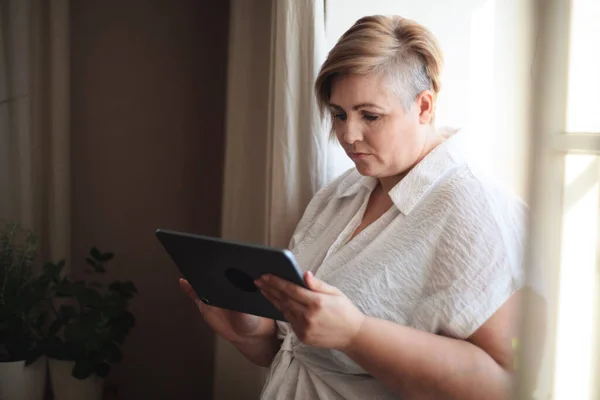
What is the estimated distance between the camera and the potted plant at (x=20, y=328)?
1728mm

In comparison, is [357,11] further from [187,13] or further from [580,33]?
[580,33]

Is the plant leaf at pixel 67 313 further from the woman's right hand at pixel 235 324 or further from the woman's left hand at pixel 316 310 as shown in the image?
the woman's left hand at pixel 316 310

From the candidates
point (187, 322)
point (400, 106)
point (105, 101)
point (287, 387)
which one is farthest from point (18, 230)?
point (400, 106)

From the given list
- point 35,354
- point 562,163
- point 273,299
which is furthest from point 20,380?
point 562,163

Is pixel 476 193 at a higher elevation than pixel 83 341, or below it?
higher

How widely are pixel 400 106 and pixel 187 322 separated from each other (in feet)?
4.50

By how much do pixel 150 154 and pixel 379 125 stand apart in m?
1.21

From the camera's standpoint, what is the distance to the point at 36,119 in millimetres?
1951

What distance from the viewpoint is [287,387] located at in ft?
3.92

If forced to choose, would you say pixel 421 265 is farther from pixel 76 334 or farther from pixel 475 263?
pixel 76 334

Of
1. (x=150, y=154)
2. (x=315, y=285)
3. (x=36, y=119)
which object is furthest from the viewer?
(x=150, y=154)

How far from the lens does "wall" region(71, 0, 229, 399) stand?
6.96 feet

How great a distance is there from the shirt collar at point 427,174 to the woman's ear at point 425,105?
6cm

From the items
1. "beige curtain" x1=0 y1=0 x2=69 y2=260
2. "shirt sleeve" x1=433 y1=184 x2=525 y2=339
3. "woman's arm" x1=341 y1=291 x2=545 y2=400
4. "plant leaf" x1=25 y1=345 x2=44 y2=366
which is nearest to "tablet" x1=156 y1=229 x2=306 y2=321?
"woman's arm" x1=341 y1=291 x2=545 y2=400
